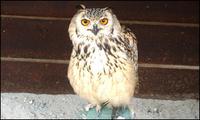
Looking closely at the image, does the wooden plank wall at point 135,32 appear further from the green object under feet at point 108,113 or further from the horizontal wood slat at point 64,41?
the green object under feet at point 108,113

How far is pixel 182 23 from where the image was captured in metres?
3.45

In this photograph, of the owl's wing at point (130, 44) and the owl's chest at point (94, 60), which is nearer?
the owl's chest at point (94, 60)

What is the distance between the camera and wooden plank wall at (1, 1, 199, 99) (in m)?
3.41

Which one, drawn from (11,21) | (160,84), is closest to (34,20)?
(11,21)

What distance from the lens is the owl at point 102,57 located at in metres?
2.41

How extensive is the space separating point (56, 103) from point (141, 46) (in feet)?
2.01

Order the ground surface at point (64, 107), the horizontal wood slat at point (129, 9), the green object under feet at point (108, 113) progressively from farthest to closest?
the ground surface at point (64, 107)
the horizontal wood slat at point (129, 9)
the green object under feet at point (108, 113)

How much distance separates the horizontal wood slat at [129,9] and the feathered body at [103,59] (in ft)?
2.57

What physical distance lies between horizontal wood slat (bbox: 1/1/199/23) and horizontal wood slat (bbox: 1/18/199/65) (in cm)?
5

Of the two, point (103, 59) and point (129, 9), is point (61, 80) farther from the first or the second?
point (103, 59)

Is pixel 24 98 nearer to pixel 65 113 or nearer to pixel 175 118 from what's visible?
pixel 65 113

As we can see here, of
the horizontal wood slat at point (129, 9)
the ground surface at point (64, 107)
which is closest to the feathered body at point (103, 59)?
the horizontal wood slat at point (129, 9)

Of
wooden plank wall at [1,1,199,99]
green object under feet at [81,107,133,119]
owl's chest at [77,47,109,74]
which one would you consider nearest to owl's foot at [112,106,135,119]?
green object under feet at [81,107,133,119]

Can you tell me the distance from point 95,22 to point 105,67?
201 mm
